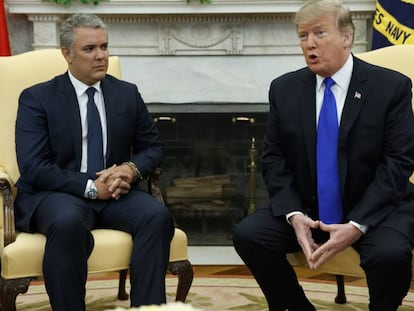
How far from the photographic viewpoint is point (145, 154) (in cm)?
281

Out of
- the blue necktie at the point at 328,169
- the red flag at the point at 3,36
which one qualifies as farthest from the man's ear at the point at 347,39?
the red flag at the point at 3,36

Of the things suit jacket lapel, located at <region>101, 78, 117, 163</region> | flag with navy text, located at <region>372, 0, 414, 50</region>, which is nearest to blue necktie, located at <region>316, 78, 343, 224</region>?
suit jacket lapel, located at <region>101, 78, 117, 163</region>

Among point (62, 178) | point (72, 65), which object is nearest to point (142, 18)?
point (72, 65)

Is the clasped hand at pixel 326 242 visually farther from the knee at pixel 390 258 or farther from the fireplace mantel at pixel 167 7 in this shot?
the fireplace mantel at pixel 167 7

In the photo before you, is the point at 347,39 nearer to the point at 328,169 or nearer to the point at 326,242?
the point at 328,169

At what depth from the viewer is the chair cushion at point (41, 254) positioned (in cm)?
241

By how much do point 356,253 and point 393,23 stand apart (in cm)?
193

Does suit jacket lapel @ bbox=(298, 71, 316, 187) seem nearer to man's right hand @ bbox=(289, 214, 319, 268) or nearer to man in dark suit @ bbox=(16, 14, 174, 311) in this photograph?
man's right hand @ bbox=(289, 214, 319, 268)

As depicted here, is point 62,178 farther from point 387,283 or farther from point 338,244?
point 387,283

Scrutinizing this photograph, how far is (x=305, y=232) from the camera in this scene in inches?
93.9

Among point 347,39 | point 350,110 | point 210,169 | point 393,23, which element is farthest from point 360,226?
point 210,169

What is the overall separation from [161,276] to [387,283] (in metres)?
0.75

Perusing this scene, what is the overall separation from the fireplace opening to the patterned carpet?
933 mm

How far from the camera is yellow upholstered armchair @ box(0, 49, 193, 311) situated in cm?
242
